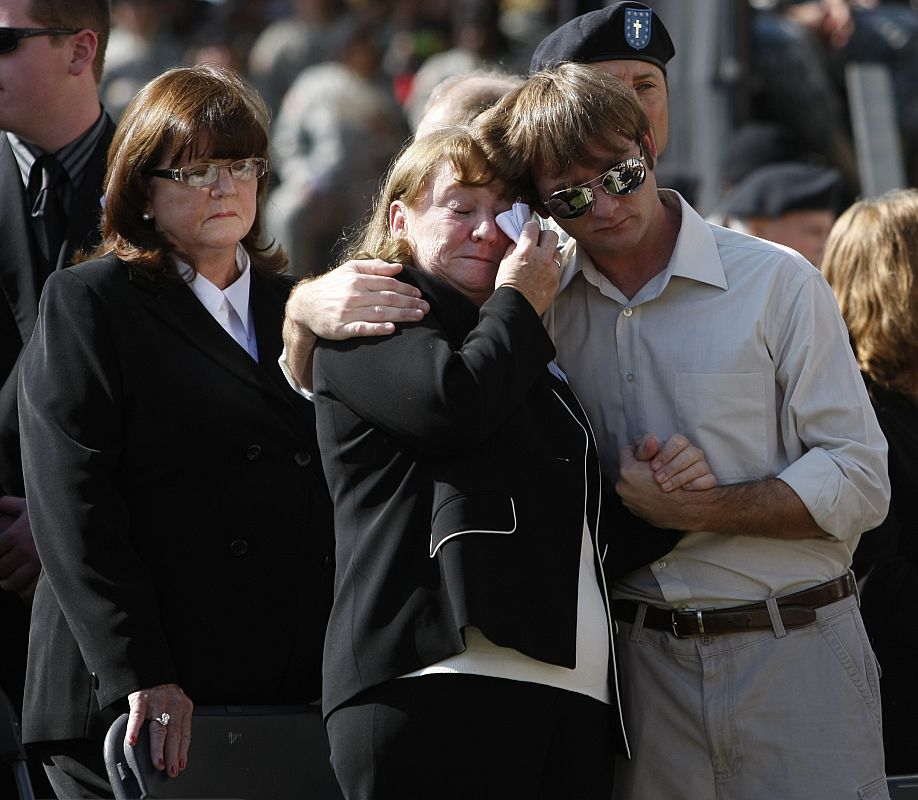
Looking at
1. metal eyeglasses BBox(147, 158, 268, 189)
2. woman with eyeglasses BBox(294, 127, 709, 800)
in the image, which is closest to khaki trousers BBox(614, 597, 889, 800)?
woman with eyeglasses BBox(294, 127, 709, 800)

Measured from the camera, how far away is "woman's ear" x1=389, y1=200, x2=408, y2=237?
2482mm

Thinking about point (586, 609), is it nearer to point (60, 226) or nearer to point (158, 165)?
point (158, 165)

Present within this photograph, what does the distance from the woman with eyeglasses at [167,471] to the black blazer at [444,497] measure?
0.45 metres

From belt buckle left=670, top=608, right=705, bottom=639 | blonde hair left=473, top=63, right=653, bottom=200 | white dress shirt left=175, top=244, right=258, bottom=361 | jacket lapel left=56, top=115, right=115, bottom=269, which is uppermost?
blonde hair left=473, top=63, right=653, bottom=200

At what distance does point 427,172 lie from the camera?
95.3 inches

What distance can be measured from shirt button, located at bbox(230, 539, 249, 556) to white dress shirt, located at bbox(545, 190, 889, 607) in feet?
2.45

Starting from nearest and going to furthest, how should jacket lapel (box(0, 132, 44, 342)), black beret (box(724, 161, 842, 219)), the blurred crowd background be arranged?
jacket lapel (box(0, 132, 44, 342))
black beret (box(724, 161, 842, 219))
the blurred crowd background

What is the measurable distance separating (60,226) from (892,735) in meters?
2.36

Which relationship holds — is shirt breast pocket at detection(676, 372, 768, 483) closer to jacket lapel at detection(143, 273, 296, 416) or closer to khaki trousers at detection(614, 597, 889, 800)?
khaki trousers at detection(614, 597, 889, 800)

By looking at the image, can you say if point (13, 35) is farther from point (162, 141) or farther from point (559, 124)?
point (559, 124)

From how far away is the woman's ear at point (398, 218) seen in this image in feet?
8.14

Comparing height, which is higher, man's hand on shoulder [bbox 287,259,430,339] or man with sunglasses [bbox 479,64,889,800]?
man's hand on shoulder [bbox 287,259,430,339]

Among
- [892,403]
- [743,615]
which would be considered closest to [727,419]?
[743,615]

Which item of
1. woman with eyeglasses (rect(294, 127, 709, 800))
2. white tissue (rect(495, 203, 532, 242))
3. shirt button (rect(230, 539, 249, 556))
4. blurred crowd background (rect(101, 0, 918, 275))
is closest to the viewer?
woman with eyeglasses (rect(294, 127, 709, 800))
